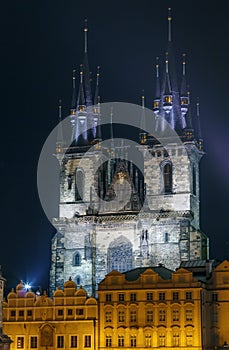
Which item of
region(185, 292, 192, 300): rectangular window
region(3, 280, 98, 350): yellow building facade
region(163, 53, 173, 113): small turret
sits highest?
region(163, 53, 173, 113): small turret

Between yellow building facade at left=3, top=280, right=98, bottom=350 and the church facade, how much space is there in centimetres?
1405

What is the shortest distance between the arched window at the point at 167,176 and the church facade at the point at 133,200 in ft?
0.38

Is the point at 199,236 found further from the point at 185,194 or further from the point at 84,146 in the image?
the point at 84,146

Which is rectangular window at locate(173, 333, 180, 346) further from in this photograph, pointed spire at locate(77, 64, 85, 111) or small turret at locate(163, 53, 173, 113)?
pointed spire at locate(77, 64, 85, 111)

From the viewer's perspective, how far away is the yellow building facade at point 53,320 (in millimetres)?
88562

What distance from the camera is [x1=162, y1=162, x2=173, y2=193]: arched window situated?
108 m

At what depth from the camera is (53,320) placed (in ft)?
294

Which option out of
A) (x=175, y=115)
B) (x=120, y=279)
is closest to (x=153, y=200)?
(x=175, y=115)

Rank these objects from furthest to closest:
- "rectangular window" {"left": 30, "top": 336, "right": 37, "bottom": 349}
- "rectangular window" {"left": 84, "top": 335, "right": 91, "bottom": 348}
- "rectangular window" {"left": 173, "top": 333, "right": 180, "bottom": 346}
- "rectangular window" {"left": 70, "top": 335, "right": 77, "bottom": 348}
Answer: "rectangular window" {"left": 30, "top": 336, "right": 37, "bottom": 349} → "rectangular window" {"left": 70, "top": 335, "right": 77, "bottom": 348} → "rectangular window" {"left": 84, "top": 335, "right": 91, "bottom": 348} → "rectangular window" {"left": 173, "top": 333, "right": 180, "bottom": 346}

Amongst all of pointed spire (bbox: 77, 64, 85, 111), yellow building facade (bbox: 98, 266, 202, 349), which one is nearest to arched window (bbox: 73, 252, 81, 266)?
yellow building facade (bbox: 98, 266, 202, 349)

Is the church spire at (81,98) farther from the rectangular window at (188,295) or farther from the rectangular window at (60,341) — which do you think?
the rectangular window at (188,295)

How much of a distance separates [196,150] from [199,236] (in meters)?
12.0

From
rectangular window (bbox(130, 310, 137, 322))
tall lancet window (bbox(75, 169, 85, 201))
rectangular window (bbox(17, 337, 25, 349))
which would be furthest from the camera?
tall lancet window (bbox(75, 169, 85, 201))

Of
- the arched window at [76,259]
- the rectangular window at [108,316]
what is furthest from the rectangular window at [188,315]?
the arched window at [76,259]
